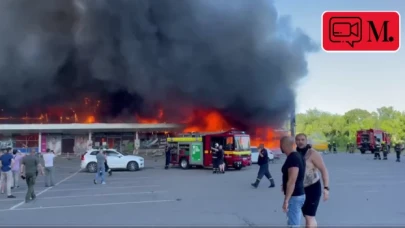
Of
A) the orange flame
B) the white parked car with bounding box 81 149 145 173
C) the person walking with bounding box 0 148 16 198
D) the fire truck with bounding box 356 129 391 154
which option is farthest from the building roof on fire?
the person walking with bounding box 0 148 16 198

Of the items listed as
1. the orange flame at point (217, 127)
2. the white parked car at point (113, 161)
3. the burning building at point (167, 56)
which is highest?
the burning building at point (167, 56)

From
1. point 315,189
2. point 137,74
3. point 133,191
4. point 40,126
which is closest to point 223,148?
point 133,191

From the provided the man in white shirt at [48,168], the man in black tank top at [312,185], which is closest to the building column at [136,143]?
the man in white shirt at [48,168]

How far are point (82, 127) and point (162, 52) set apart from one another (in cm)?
976

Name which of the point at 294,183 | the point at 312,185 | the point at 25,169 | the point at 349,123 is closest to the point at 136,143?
the point at 25,169

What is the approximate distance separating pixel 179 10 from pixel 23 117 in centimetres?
1898

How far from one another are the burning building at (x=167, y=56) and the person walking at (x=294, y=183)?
33.1 m

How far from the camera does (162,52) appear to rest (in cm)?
4031

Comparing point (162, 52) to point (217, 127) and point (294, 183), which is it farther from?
point (294, 183)

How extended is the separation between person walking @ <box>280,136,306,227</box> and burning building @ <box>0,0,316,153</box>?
3312cm

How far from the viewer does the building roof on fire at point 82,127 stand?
40.2 metres

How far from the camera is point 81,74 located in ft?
143

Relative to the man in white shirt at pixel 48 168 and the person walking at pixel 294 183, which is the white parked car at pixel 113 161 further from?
the person walking at pixel 294 183

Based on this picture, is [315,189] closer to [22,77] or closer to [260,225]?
[260,225]
